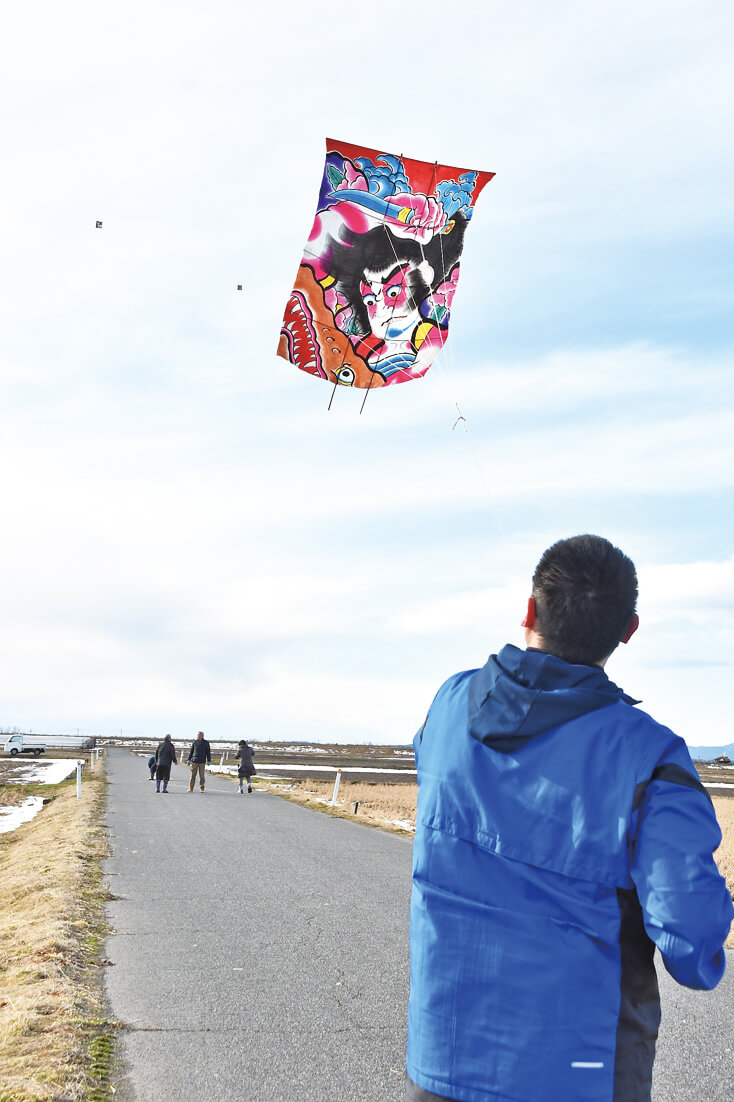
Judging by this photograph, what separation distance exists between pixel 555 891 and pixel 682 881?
0.26 meters

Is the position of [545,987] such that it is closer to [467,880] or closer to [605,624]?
[467,880]

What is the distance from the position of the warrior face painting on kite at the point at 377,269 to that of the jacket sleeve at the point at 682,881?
8.46 m

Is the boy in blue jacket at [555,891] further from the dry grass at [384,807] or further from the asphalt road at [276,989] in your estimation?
the dry grass at [384,807]

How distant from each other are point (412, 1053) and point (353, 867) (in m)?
10.00

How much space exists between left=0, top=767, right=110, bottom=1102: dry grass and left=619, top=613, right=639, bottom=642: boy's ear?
354 cm

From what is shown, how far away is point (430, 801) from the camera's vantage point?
209 cm

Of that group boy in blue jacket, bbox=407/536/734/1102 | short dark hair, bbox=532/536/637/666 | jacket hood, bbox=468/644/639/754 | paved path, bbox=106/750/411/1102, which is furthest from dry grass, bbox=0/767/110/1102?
short dark hair, bbox=532/536/637/666

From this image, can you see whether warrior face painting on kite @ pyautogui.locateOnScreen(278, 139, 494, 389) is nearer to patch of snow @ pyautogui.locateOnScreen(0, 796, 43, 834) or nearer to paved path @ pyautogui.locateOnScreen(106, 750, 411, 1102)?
paved path @ pyautogui.locateOnScreen(106, 750, 411, 1102)

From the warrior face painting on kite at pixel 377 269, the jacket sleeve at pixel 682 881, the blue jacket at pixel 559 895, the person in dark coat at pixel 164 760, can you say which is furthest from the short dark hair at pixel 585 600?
the person in dark coat at pixel 164 760

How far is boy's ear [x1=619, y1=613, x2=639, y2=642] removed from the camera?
7.09 ft

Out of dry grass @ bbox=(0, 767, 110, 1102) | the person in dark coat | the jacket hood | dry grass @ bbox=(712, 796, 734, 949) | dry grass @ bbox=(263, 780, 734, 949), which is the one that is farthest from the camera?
the person in dark coat

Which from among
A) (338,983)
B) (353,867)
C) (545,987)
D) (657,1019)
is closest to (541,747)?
(545,987)

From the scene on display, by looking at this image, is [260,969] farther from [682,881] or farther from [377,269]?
[377,269]

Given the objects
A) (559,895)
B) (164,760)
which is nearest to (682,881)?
(559,895)
